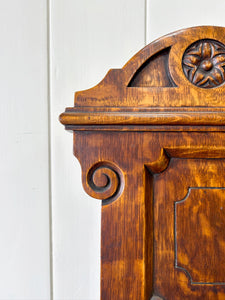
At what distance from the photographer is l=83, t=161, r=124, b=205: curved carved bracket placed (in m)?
0.29

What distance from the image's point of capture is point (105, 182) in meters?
0.29

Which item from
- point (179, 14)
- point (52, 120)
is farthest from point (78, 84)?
point (179, 14)

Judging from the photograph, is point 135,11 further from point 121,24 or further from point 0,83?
point 0,83

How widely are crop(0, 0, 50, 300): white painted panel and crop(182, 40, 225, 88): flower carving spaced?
0.87 feet

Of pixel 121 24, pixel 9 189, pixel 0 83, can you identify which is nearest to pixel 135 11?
pixel 121 24

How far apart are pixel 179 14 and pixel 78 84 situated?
0.63ft

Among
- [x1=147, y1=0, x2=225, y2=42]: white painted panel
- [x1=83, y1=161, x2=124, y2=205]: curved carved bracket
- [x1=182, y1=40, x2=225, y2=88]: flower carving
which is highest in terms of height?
[x1=147, y1=0, x2=225, y2=42]: white painted panel

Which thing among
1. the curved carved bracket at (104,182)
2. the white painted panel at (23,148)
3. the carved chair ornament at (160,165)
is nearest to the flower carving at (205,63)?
the carved chair ornament at (160,165)

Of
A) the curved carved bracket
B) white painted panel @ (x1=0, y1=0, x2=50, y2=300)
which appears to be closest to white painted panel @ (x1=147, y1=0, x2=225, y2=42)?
white painted panel @ (x1=0, y1=0, x2=50, y2=300)

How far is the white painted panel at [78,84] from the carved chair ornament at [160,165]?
202mm

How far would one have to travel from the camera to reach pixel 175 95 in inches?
11.4

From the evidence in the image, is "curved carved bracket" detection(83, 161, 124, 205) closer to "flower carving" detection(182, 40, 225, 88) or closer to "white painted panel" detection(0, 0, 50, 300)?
"flower carving" detection(182, 40, 225, 88)

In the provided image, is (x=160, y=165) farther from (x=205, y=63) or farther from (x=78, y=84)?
(x=78, y=84)

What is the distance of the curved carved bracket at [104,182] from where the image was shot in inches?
11.4
